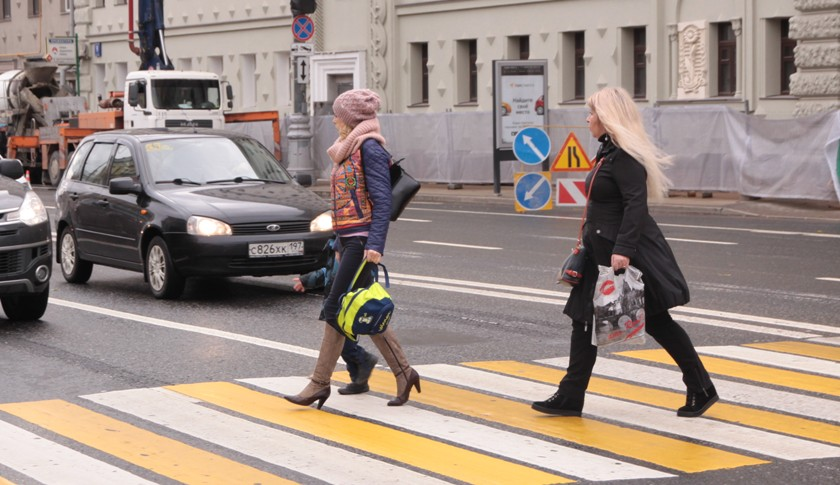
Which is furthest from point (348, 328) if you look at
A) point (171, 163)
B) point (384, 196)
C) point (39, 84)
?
point (39, 84)

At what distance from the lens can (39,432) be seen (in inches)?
331

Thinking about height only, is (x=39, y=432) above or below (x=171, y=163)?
below

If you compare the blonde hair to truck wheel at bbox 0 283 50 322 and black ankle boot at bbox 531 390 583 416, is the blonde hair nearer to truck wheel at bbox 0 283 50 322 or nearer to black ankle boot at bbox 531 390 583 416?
black ankle boot at bbox 531 390 583 416

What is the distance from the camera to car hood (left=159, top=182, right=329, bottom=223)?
14.6m

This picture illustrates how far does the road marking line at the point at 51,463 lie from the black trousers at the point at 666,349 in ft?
8.18

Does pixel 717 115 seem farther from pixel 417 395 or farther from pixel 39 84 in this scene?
pixel 39 84

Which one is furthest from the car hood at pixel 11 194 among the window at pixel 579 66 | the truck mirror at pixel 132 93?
the window at pixel 579 66

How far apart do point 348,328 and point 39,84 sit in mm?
39933

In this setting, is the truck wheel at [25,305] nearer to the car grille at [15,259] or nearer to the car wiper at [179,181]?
the car grille at [15,259]

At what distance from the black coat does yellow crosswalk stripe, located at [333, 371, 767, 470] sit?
0.59m

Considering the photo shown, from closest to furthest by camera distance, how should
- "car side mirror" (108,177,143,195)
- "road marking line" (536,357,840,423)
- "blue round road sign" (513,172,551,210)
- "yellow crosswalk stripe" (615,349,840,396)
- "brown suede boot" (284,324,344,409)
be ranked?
1. "road marking line" (536,357,840,423)
2. "brown suede boot" (284,324,344,409)
3. "yellow crosswalk stripe" (615,349,840,396)
4. "car side mirror" (108,177,143,195)
5. "blue round road sign" (513,172,551,210)

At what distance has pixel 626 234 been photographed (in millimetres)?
8289

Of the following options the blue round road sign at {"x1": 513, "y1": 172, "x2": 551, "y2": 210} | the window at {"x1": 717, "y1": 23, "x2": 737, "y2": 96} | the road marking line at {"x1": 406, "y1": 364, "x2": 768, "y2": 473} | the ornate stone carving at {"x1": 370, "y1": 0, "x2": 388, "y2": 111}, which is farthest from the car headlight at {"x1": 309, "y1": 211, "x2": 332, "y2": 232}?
the ornate stone carving at {"x1": 370, "y1": 0, "x2": 388, "y2": 111}

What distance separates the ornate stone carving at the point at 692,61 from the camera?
32406mm
